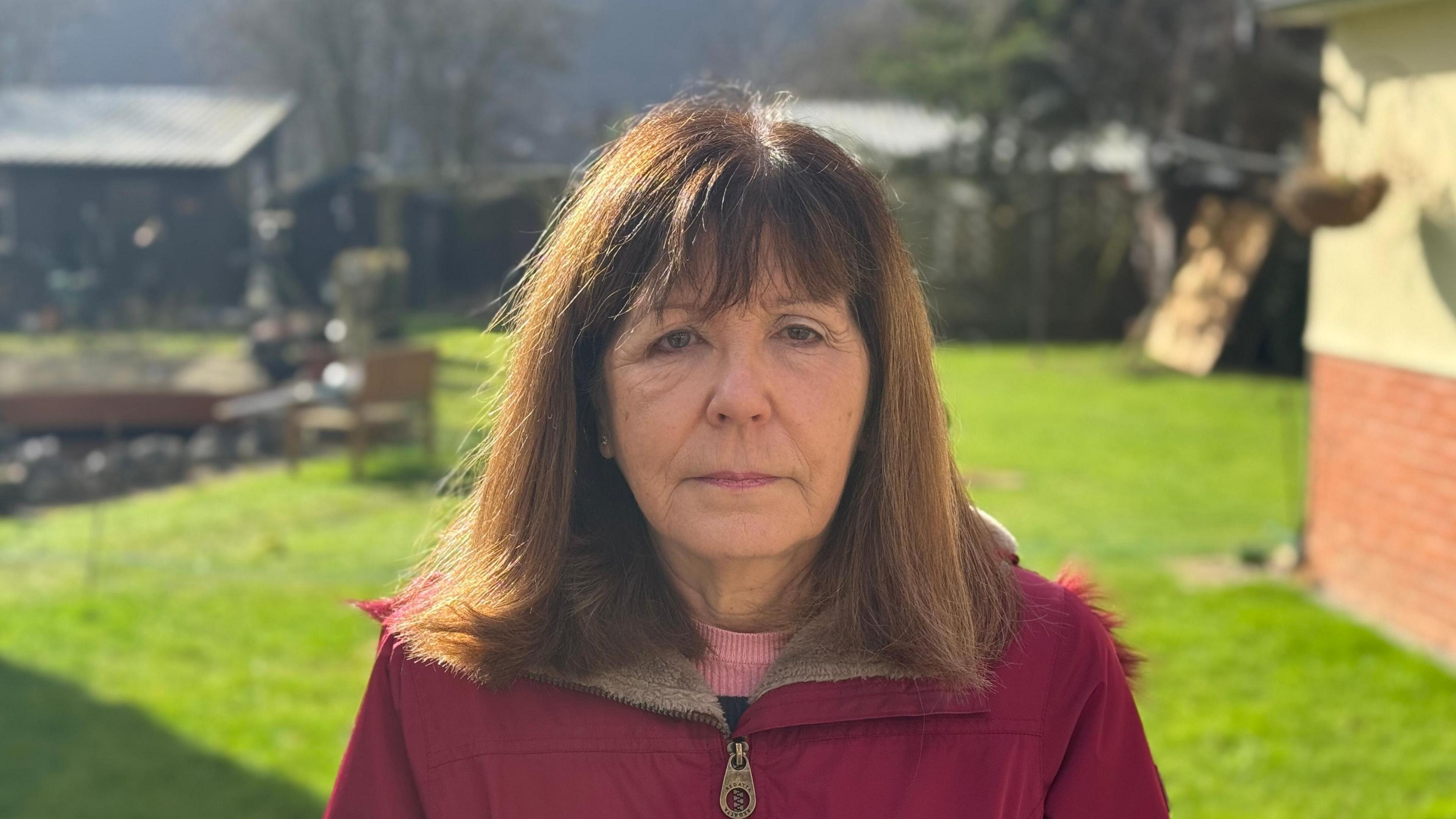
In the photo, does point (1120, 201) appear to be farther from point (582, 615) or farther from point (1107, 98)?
point (582, 615)

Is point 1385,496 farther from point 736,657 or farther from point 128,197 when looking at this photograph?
point 128,197

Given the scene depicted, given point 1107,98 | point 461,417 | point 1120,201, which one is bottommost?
point 461,417

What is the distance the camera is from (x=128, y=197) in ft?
51.8

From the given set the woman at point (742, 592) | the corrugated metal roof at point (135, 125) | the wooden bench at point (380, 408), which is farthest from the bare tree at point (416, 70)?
the woman at point (742, 592)

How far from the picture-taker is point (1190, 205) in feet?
61.3

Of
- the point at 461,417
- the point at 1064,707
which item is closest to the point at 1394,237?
the point at 1064,707

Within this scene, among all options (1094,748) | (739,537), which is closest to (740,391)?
(739,537)

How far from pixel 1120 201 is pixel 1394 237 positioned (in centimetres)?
1474

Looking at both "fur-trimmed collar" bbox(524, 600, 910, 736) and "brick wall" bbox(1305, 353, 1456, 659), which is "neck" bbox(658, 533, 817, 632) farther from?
"brick wall" bbox(1305, 353, 1456, 659)

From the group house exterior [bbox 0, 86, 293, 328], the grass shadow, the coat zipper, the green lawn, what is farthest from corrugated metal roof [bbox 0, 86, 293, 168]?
the coat zipper

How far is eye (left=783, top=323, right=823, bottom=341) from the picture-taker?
161cm

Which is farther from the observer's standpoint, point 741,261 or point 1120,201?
point 1120,201

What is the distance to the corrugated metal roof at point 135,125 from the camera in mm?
14969

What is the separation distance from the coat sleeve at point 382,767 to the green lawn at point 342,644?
284 millimetres
